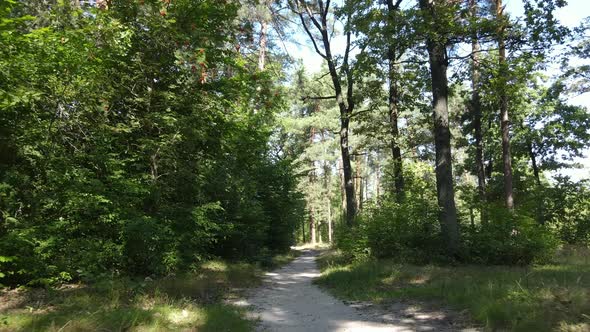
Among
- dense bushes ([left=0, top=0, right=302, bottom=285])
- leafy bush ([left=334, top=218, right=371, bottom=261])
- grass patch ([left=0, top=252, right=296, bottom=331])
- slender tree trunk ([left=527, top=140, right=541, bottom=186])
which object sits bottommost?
grass patch ([left=0, top=252, right=296, bottom=331])

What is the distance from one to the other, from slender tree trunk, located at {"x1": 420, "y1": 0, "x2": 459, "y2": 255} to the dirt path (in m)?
4.42

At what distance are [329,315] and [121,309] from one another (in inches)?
154

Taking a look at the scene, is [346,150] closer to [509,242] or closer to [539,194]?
[509,242]

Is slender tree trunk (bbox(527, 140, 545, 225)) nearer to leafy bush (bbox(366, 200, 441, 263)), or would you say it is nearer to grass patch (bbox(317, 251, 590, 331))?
grass patch (bbox(317, 251, 590, 331))

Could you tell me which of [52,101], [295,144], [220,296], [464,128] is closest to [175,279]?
[220,296]

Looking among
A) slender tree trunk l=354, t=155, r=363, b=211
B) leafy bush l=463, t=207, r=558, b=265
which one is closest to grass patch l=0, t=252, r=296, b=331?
leafy bush l=463, t=207, r=558, b=265

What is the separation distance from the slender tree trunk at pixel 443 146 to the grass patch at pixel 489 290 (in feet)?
4.46

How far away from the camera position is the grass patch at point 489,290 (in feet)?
18.0

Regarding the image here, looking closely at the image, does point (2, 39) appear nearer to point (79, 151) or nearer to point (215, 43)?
point (79, 151)

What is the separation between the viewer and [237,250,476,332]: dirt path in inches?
276

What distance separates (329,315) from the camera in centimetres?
817

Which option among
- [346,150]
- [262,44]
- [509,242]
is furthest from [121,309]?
[262,44]

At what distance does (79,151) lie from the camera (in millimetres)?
8859

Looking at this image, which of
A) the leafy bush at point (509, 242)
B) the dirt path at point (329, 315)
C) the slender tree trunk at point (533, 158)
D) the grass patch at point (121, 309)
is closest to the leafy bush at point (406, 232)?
the leafy bush at point (509, 242)
